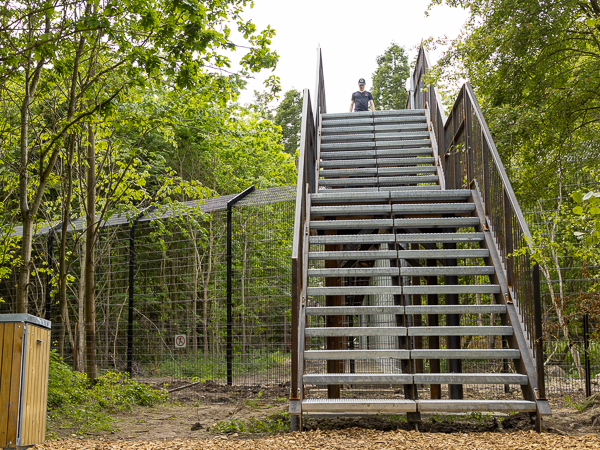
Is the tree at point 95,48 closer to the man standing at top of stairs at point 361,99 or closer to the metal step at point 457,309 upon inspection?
the metal step at point 457,309

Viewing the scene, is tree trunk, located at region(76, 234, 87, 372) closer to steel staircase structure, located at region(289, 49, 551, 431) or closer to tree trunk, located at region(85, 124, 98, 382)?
tree trunk, located at region(85, 124, 98, 382)

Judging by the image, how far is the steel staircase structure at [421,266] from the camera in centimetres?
475

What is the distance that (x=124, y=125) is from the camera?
7559mm

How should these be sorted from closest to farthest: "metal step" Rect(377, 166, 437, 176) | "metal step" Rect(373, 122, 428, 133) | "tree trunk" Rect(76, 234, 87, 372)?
"metal step" Rect(377, 166, 437, 176) → "metal step" Rect(373, 122, 428, 133) → "tree trunk" Rect(76, 234, 87, 372)

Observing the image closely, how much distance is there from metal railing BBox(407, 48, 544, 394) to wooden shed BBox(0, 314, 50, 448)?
3766 millimetres

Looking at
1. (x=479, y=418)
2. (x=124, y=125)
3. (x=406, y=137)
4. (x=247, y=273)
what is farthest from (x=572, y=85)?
(x=247, y=273)

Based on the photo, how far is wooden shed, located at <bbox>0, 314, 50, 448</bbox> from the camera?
3766 millimetres

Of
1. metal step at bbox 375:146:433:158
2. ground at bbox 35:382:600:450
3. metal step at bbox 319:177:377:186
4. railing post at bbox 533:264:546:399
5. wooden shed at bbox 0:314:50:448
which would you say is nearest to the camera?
wooden shed at bbox 0:314:50:448

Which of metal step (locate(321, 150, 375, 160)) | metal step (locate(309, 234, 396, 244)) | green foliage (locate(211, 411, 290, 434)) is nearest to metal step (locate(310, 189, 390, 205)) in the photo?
metal step (locate(309, 234, 396, 244))

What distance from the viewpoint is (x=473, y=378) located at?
480 cm

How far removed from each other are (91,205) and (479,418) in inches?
234

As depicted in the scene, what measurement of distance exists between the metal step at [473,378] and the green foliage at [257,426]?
128 centimetres

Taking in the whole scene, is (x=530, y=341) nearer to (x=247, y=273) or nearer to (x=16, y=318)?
(x=16, y=318)

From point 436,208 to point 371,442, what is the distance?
3.18 m
